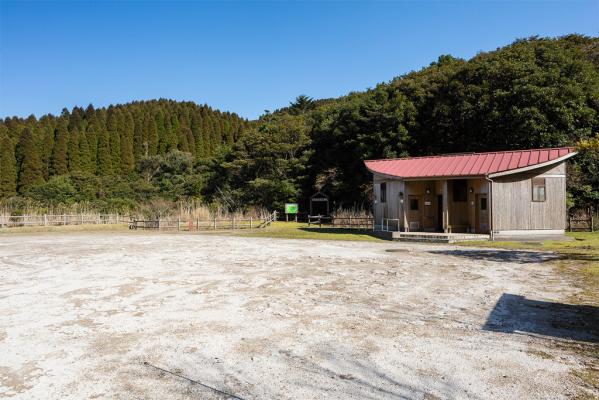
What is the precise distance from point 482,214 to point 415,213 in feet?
10.4

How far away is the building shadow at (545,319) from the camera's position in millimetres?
5492

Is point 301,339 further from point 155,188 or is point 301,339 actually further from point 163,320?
point 155,188

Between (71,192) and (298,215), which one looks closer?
(298,215)

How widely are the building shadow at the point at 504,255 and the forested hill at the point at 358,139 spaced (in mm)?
3836

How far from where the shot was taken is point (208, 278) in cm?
944

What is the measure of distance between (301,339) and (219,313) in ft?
5.76

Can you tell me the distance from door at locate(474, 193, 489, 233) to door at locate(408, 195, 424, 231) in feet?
8.82

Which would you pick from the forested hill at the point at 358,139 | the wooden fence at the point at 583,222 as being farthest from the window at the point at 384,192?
the wooden fence at the point at 583,222

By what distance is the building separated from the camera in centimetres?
1853

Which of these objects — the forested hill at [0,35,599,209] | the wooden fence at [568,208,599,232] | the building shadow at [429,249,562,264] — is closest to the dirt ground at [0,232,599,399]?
the building shadow at [429,249,562,264]

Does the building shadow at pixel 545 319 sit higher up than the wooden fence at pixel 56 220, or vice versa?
the wooden fence at pixel 56 220

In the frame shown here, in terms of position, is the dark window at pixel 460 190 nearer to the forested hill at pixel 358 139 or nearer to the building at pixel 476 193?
the building at pixel 476 193

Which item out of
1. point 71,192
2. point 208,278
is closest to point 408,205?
point 208,278

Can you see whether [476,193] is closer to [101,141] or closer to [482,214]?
[482,214]
